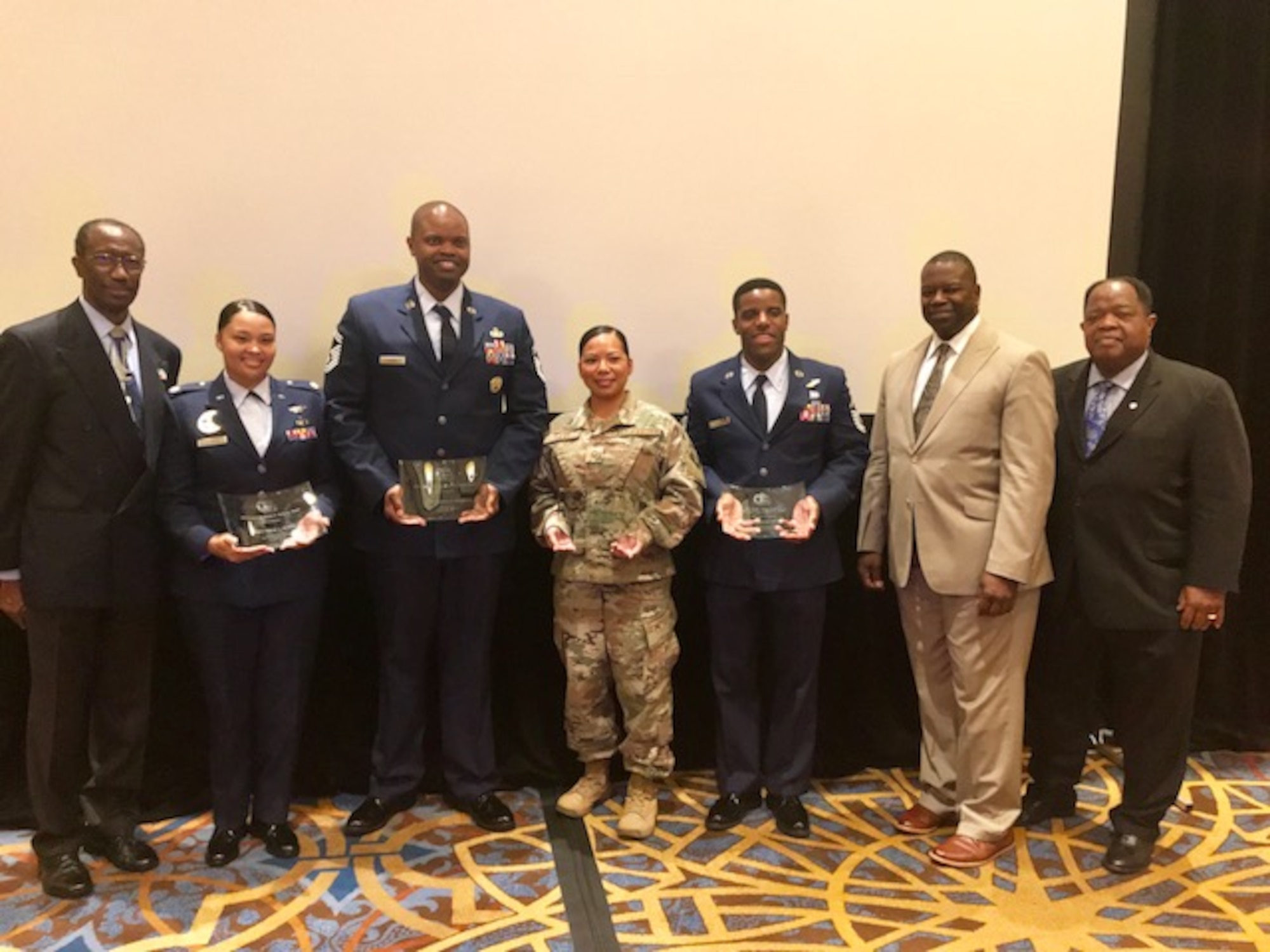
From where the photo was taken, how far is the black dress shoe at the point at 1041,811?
3.30m

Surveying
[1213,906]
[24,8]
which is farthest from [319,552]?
[1213,906]

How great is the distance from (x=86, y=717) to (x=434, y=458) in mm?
1234

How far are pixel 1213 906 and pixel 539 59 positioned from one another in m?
3.35

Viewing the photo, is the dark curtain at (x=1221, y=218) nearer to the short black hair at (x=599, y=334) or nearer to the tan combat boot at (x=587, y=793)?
the short black hair at (x=599, y=334)

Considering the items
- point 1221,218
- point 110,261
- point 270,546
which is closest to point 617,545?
point 270,546

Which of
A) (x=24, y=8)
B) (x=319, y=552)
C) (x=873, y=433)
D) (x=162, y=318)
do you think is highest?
(x=24, y=8)

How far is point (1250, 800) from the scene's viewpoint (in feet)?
11.5

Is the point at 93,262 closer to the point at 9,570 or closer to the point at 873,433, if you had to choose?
the point at 9,570

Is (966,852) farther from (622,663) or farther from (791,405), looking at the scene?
(791,405)

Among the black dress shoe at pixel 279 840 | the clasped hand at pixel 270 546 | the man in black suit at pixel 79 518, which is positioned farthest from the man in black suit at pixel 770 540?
the man in black suit at pixel 79 518

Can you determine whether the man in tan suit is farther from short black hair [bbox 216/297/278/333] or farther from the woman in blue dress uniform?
short black hair [bbox 216/297/278/333]

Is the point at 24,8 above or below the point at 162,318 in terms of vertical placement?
above

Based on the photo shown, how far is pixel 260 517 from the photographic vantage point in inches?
Answer: 112

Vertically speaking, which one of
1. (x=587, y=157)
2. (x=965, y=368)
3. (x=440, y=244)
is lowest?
(x=965, y=368)
